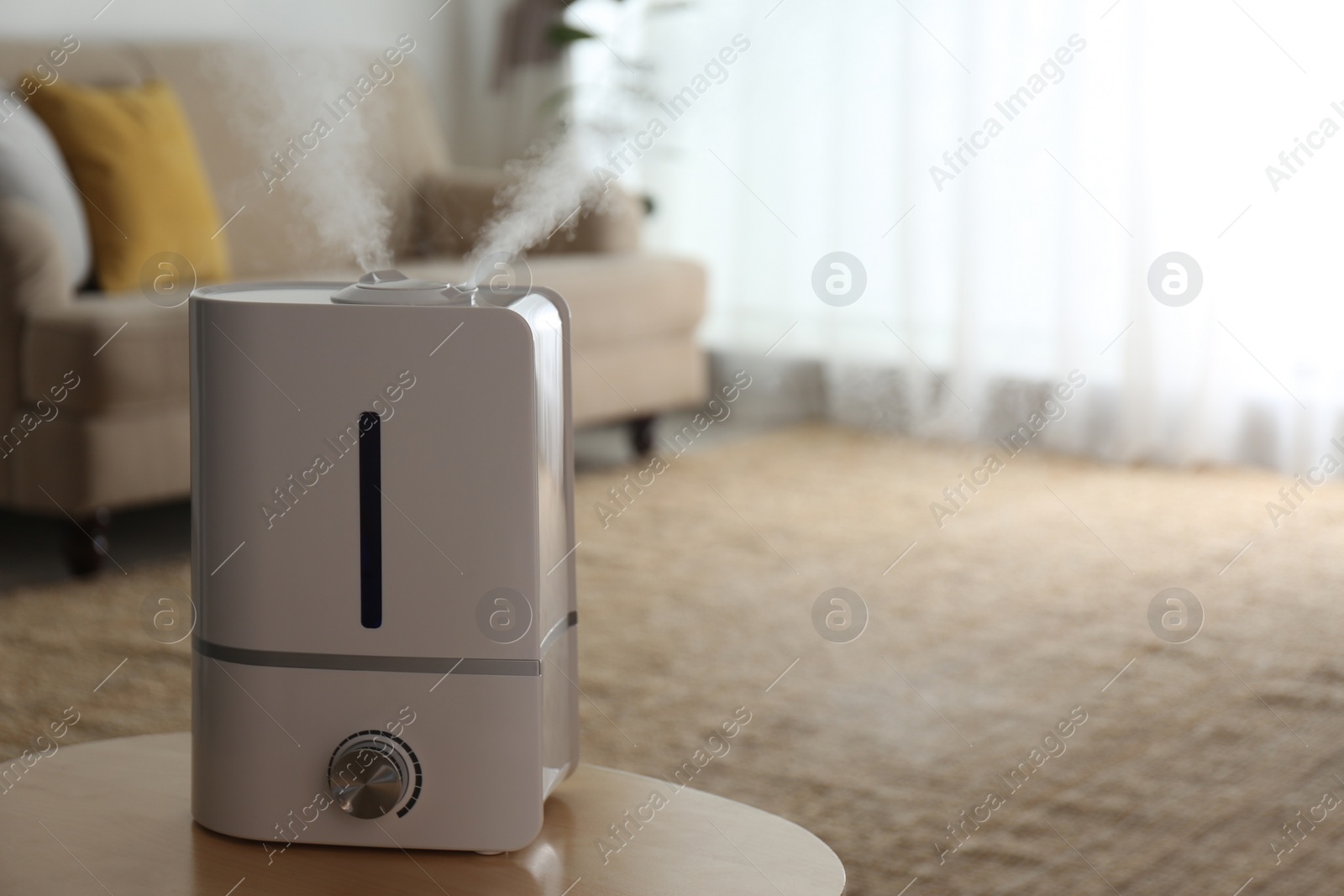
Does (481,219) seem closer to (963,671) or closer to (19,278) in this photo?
(19,278)

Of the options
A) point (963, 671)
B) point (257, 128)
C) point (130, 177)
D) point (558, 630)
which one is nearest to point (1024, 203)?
point (963, 671)

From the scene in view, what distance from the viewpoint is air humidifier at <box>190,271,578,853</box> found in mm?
640

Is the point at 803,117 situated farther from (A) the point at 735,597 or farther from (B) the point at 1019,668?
(B) the point at 1019,668

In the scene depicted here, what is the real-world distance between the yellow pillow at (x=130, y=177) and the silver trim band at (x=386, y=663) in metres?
2.05

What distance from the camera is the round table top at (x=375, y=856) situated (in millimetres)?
647

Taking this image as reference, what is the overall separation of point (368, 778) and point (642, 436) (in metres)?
2.49

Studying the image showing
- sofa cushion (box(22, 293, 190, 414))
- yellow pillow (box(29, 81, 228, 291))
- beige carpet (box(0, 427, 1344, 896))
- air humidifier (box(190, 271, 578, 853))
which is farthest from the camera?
yellow pillow (box(29, 81, 228, 291))

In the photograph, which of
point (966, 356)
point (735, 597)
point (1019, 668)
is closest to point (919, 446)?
point (966, 356)

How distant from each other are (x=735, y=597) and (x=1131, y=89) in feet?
4.98

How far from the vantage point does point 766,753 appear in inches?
62.2

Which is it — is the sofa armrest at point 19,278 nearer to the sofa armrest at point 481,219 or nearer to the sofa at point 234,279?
the sofa at point 234,279

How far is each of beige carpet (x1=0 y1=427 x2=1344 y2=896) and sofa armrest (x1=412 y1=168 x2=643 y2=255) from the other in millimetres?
590

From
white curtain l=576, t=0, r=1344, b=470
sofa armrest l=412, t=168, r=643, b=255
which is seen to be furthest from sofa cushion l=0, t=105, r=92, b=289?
white curtain l=576, t=0, r=1344, b=470

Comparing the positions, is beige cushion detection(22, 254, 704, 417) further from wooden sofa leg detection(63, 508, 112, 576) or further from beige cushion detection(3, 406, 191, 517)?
wooden sofa leg detection(63, 508, 112, 576)
